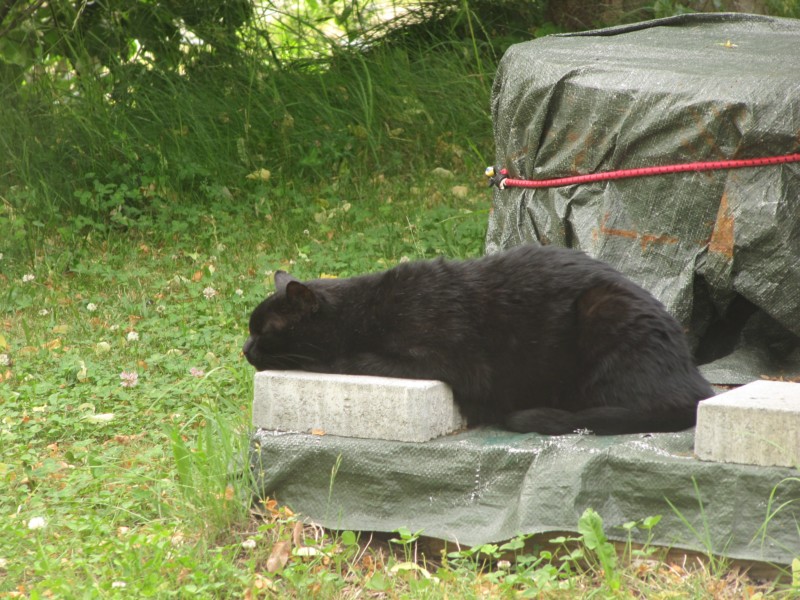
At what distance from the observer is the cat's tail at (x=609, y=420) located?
10.5 feet

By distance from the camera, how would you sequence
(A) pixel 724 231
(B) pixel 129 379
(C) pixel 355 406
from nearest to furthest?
(C) pixel 355 406
(A) pixel 724 231
(B) pixel 129 379

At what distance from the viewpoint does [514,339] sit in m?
3.35

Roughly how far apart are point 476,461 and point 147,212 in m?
4.94

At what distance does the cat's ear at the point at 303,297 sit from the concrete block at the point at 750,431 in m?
1.33

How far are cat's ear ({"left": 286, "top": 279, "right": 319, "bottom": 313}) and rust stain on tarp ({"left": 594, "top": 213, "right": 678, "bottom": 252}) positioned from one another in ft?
4.94

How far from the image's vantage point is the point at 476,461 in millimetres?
3182

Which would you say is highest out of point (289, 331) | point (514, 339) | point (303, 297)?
point (303, 297)

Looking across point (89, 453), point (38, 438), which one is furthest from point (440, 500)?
point (38, 438)

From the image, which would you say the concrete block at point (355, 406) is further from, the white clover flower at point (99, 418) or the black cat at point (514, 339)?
the white clover flower at point (99, 418)

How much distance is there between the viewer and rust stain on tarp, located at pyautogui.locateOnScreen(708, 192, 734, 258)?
4.10 m

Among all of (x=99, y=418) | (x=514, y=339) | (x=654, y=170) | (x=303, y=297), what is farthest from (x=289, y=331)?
(x=654, y=170)

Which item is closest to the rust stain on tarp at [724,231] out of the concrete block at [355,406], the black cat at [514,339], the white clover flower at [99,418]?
the black cat at [514,339]

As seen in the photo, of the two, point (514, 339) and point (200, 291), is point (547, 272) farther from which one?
point (200, 291)

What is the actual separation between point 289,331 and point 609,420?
1.13m
